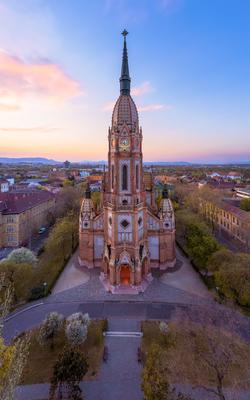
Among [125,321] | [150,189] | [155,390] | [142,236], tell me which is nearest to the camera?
[155,390]

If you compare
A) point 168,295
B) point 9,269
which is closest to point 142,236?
point 168,295

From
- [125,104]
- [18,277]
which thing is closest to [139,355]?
[18,277]

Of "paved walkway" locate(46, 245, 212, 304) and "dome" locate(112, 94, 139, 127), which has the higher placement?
"dome" locate(112, 94, 139, 127)

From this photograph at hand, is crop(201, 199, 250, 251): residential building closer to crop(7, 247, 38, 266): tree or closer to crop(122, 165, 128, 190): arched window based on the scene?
crop(122, 165, 128, 190): arched window

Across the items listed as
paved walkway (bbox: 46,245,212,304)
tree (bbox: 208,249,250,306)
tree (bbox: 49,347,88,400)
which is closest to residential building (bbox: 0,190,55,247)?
paved walkway (bbox: 46,245,212,304)

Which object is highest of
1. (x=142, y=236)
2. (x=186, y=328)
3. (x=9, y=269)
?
(x=142, y=236)

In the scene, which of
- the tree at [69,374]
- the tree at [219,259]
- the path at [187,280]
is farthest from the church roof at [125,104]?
the tree at [69,374]

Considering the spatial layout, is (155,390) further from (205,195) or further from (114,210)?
(205,195)
